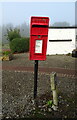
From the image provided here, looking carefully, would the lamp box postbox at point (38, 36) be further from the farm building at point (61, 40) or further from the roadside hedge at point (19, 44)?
the roadside hedge at point (19, 44)

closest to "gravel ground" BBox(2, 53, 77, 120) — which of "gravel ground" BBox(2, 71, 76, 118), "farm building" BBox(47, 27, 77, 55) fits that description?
"gravel ground" BBox(2, 71, 76, 118)

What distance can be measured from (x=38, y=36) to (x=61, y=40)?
862cm

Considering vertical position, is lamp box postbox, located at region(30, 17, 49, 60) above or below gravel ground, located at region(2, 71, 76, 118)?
above

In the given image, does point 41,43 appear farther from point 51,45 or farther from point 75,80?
point 51,45

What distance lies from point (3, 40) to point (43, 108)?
1462 cm

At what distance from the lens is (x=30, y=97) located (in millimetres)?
4922

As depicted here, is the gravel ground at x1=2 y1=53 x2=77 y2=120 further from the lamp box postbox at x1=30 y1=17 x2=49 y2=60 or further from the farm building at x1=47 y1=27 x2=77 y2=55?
the farm building at x1=47 y1=27 x2=77 y2=55

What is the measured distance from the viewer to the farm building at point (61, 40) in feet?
42.5

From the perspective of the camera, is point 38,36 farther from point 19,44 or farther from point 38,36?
point 19,44

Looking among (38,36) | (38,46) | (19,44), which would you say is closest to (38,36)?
(38,36)

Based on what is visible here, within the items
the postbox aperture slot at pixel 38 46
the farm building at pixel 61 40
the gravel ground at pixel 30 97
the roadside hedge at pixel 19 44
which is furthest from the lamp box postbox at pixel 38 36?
the roadside hedge at pixel 19 44

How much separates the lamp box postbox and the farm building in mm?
8238

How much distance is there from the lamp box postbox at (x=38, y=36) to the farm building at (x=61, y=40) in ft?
27.0

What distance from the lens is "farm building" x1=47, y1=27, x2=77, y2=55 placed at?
12953mm
